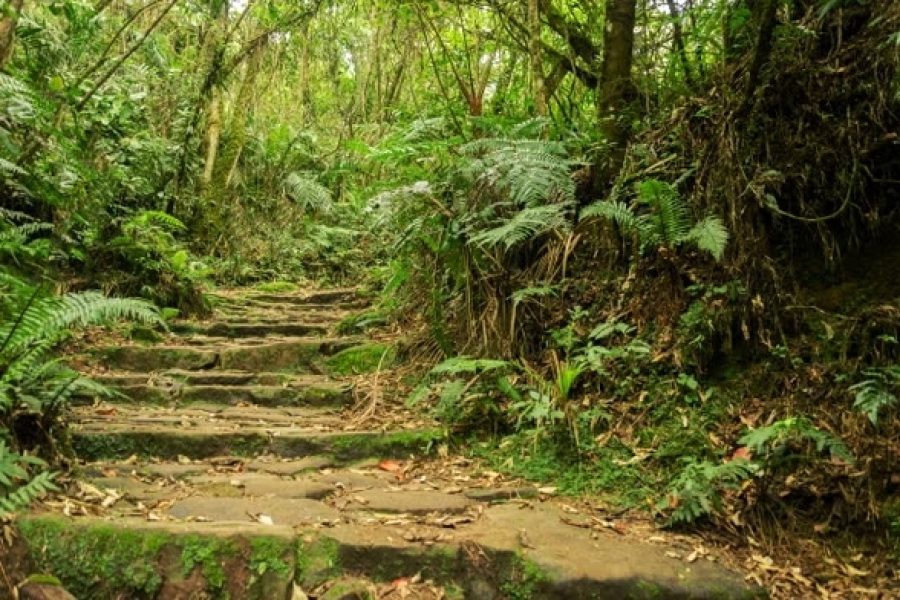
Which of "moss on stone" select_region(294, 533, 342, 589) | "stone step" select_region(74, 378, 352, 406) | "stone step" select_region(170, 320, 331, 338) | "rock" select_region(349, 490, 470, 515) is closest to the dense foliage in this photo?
"stone step" select_region(170, 320, 331, 338)

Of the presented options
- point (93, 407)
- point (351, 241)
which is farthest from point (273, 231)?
point (93, 407)

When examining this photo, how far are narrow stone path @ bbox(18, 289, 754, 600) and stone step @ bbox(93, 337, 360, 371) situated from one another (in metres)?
0.34

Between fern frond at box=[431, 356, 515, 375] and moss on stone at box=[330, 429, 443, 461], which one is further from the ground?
fern frond at box=[431, 356, 515, 375]

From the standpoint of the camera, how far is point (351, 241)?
10.3 metres

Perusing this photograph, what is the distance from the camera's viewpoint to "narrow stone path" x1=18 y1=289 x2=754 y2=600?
244cm

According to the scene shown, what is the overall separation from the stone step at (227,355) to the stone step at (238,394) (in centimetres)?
60

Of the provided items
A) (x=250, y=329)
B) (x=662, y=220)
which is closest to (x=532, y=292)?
(x=662, y=220)

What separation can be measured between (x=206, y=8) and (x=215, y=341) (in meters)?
6.15

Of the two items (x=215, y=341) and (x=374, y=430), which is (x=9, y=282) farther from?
(x=215, y=341)

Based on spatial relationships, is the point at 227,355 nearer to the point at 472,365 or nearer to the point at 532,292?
the point at 472,365

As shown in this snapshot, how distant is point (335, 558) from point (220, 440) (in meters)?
1.49

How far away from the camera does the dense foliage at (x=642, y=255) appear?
9.82 ft

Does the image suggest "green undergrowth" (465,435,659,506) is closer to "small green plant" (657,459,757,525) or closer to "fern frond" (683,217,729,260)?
"small green plant" (657,459,757,525)

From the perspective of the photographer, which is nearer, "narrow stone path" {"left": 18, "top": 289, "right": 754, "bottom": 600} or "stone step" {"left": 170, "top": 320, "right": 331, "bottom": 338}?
"narrow stone path" {"left": 18, "top": 289, "right": 754, "bottom": 600}
